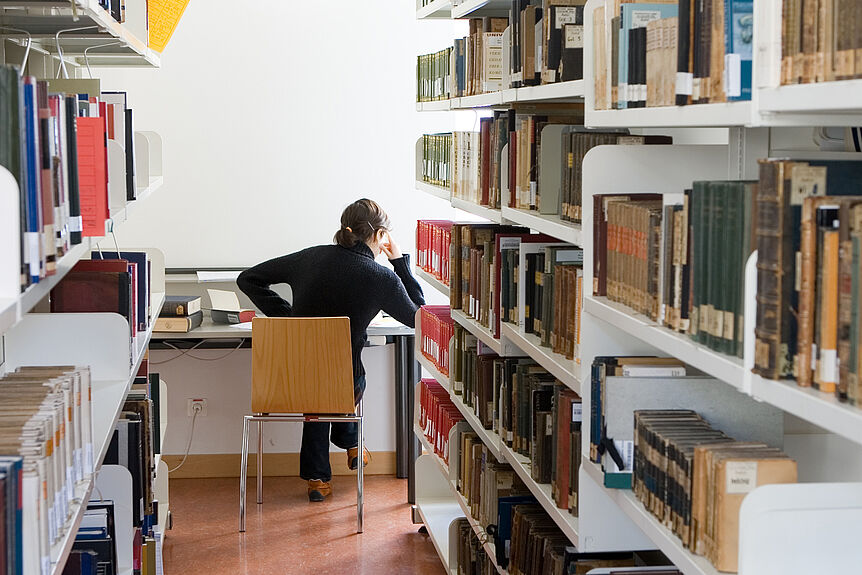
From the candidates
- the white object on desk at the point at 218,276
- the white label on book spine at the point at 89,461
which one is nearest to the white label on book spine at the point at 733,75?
the white label on book spine at the point at 89,461

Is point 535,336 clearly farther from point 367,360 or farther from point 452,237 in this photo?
point 367,360

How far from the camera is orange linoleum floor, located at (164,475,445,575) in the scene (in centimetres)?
417

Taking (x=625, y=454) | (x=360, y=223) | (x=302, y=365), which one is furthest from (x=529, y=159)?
(x=360, y=223)

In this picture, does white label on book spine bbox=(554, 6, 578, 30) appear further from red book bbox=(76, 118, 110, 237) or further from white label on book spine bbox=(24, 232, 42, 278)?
white label on book spine bbox=(24, 232, 42, 278)

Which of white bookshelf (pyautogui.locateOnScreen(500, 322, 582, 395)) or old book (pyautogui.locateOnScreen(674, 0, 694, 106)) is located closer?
old book (pyautogui.locateOnScreen(674, 0, 694, 106))

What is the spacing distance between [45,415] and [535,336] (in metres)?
1.41

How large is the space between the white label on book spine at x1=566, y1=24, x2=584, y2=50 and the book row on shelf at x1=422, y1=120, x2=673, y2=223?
0.61 ft

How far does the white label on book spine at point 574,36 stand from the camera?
2547 millimetres

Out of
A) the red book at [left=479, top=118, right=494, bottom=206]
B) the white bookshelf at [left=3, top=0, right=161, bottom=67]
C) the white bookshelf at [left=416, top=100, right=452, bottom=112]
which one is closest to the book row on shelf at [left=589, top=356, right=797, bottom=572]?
the white bookshelf at [left=3, top=0, right=161, bottom=67]

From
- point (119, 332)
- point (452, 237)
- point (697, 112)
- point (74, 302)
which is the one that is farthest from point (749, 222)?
point (452, 237)

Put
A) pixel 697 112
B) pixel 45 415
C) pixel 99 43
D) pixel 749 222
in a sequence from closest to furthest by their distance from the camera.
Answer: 1. pixel 749 222
2. pixel 697 112
3. pixel 45 415
4. pixel 99 43

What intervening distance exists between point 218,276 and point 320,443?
1.00 metres

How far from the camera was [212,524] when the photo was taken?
15.2 ft

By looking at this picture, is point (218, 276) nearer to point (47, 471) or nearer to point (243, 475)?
point (243, 475)
